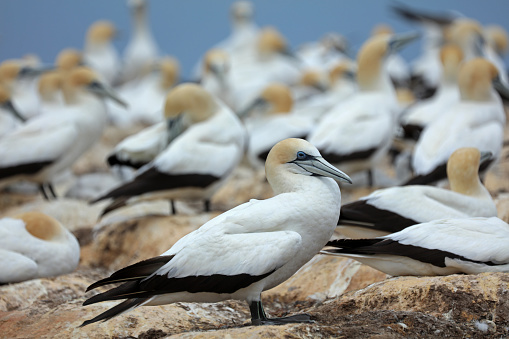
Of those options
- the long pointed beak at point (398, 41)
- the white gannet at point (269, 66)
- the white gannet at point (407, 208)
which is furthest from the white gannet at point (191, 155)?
the white gannet at point (269, 66)

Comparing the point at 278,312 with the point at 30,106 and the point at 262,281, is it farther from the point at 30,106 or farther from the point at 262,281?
the point at 30,106

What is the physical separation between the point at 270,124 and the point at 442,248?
488 cm

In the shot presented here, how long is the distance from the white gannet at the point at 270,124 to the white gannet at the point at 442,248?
4.24m

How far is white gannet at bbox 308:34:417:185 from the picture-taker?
7.05 meters

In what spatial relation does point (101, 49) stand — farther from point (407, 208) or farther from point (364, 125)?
point (407, 208)

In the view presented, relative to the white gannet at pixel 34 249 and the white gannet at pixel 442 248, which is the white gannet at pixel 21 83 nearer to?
the white gannet at pixel 34 249

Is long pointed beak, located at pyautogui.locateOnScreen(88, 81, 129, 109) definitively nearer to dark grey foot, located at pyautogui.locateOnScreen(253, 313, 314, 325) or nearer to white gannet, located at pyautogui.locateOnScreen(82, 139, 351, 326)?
white gannet, located at pyautogui.locateOnScreen(82, 139, 351, 326)

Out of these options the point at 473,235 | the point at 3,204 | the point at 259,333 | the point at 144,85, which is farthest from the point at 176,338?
the point at 144,85

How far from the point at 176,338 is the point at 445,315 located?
1.25 meters

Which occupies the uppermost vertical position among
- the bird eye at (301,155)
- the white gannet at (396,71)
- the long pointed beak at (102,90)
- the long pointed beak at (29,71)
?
the long pointed beak at (29,71)

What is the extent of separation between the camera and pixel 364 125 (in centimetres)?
724

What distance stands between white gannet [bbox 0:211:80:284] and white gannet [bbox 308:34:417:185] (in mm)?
2559

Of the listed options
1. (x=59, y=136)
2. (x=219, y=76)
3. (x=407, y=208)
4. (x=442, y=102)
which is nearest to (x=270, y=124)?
(x=442, y=102)

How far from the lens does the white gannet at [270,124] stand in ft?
28.0
